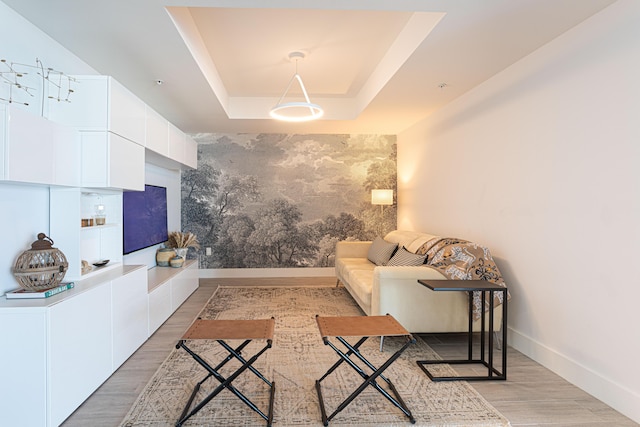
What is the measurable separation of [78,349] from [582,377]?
3.22 m

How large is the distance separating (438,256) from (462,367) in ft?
3.18

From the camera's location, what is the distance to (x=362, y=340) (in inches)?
84.0

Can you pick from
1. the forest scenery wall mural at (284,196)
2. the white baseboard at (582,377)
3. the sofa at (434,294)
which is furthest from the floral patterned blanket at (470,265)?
the forest scenery wall mural at (284,196)

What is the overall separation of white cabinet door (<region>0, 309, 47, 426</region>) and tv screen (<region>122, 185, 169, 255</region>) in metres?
1.84

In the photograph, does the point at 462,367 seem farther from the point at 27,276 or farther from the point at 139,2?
the point at 139,2

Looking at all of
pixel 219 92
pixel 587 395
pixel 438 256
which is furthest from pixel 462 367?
pixel 219 92

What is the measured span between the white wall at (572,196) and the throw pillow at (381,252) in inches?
42.1

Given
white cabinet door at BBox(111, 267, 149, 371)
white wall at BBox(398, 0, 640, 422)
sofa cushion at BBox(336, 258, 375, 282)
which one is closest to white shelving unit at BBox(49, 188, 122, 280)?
white cabinet door at BBox(111, 267, 149, 371)

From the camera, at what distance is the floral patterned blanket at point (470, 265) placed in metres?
2.98

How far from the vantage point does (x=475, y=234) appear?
3.73 m

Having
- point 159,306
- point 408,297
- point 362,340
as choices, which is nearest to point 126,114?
point 159,306

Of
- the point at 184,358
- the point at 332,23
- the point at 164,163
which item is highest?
the point at 332,23

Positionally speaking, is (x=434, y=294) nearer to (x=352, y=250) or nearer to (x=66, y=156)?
(x=352, y=250)

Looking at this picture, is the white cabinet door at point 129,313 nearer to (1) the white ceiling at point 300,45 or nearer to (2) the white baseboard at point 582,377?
(1) the white ceiling at point 300,45
